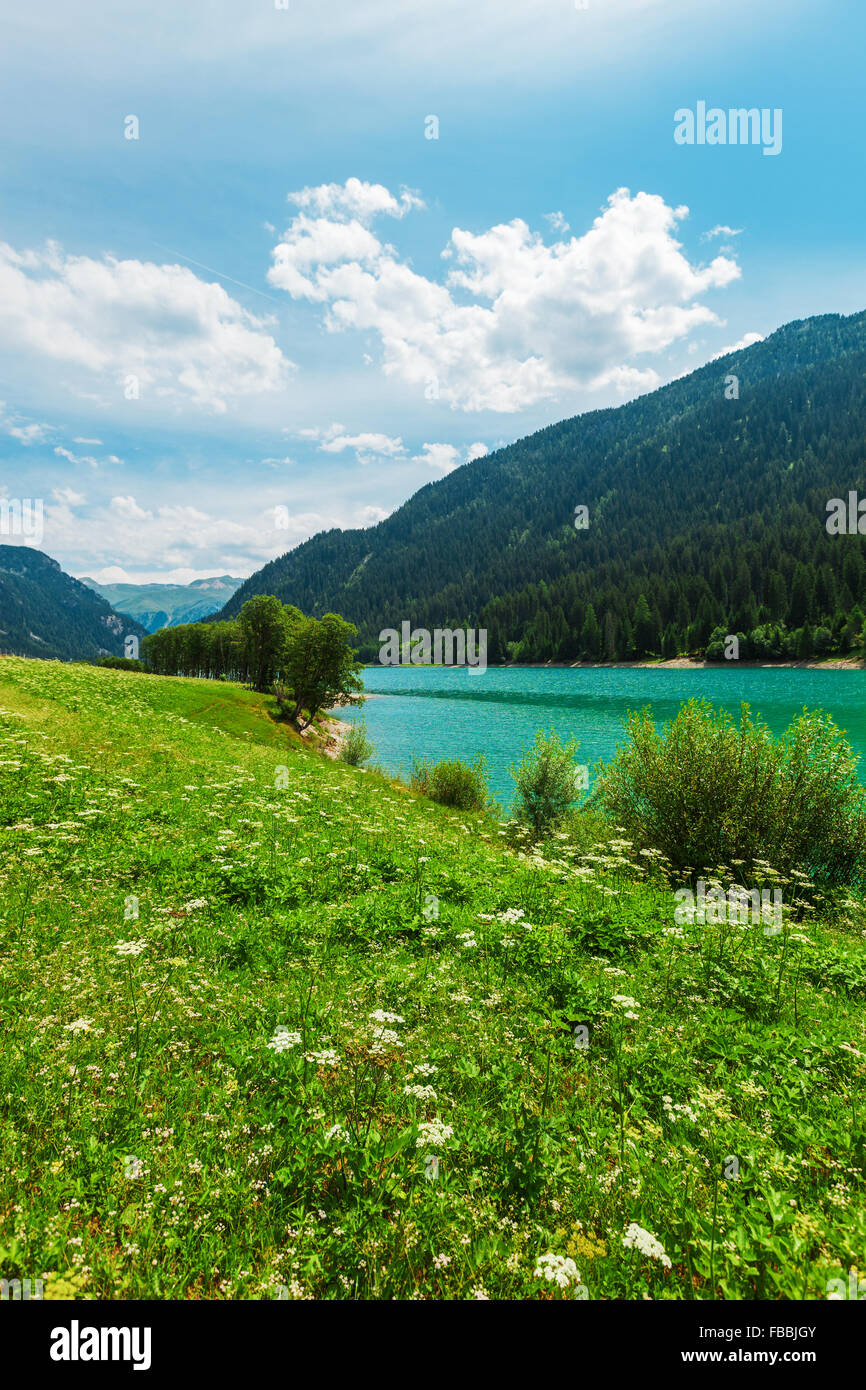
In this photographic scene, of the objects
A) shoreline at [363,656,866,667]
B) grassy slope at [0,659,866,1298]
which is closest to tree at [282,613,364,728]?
grassy slope at [0,659,866,1298]

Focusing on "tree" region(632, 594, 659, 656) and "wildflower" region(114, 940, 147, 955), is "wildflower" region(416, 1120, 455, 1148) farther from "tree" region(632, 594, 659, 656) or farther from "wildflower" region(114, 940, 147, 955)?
"tree" region(632, 594, 659, 656)

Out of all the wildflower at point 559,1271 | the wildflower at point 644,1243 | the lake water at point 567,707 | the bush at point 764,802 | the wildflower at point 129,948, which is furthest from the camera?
the lake water at point 567,707

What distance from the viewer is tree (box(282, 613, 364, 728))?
58.6 m

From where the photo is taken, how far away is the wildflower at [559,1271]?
145 inches

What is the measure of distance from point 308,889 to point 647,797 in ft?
57.1

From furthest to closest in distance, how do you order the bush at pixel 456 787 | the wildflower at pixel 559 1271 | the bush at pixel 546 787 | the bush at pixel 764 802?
1. the bush at pixel 456 787
2. the bush at pixel 546 787
3. the bush at pixel 764 802
4. the wildflower at pixel 559 1271

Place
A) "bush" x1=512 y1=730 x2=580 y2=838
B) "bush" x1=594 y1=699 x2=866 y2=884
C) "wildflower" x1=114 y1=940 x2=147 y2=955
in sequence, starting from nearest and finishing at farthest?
"wildflower" x1=114 y1=940 x2=147 y2=955 < "bush" x1=594 y1=699 x2=866 y2=884 < "bush" x1=512 y1=730 x2=580 y2=838

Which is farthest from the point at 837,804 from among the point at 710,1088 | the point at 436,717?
the point at 436,717

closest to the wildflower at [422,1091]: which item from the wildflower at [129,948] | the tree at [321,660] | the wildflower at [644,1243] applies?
the wildflower at [644,1243]

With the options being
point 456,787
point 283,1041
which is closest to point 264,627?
point 456,787

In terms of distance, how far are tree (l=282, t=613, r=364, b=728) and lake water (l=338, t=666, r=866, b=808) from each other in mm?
9716

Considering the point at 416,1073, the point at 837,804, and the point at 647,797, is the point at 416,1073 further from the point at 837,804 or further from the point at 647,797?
the point at 837,804

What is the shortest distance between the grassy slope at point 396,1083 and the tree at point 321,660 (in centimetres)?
4710

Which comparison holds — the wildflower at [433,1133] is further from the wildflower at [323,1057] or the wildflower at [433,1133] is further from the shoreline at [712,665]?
the shoreline at [712,665]
